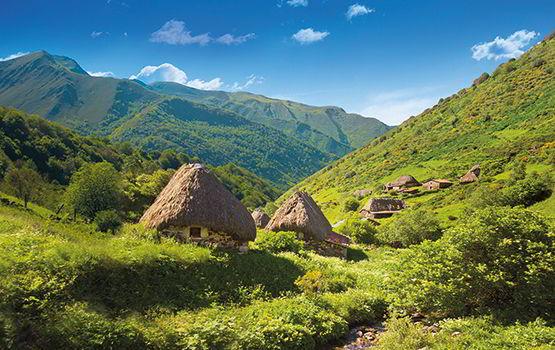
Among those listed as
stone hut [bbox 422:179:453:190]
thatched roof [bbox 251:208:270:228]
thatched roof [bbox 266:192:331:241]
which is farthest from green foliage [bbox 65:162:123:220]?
stone hut [bbox 422:179:453:190]

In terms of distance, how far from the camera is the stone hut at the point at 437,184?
273ft

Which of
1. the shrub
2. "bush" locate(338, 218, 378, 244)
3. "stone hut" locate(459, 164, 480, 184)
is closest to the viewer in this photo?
"bush" locate(338, 218, 378, 244)

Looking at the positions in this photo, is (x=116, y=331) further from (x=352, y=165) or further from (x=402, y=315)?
(x=352, y=165)

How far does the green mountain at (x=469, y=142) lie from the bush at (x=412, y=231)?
10767mm

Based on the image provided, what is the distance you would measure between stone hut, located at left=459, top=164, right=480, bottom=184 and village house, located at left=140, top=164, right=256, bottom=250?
7180 centimetres

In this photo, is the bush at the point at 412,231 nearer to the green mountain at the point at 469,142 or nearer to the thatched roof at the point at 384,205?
the green mountain at the point at 469,142

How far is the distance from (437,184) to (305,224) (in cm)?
6428

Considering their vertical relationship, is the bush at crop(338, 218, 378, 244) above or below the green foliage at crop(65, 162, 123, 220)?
below

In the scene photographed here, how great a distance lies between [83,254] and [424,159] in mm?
107930

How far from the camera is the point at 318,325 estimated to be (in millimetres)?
13547

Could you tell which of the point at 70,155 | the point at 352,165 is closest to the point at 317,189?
the point at 352,165

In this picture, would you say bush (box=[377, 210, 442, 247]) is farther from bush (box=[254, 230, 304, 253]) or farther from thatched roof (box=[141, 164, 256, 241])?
thatched roof (box=[141, 164, 256, 241])

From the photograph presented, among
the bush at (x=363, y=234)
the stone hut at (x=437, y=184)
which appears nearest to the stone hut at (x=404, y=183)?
the stone hut at (x=437, y=184)

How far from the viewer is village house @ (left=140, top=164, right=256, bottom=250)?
741 inches
